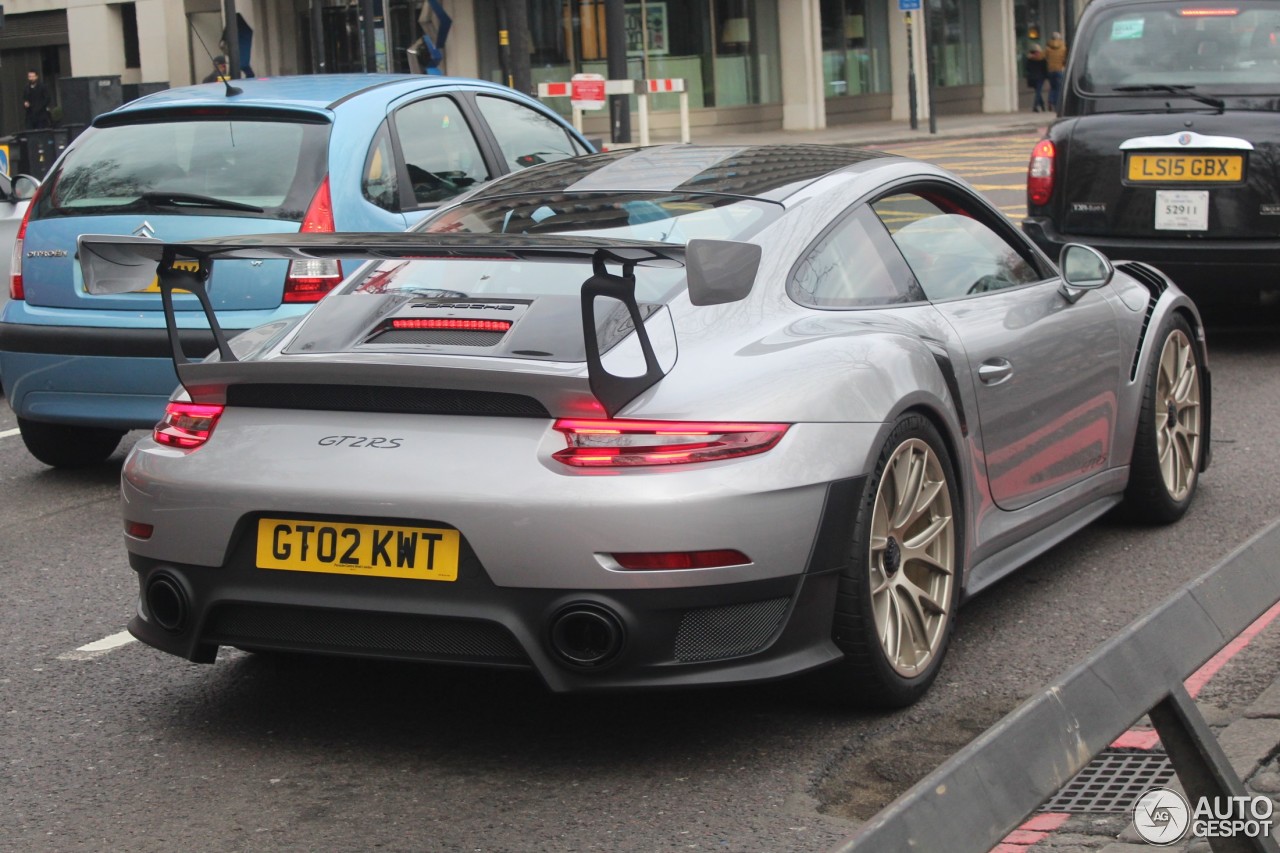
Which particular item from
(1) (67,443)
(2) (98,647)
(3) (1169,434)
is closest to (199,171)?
(1) (67,443)

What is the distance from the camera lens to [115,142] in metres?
7.36

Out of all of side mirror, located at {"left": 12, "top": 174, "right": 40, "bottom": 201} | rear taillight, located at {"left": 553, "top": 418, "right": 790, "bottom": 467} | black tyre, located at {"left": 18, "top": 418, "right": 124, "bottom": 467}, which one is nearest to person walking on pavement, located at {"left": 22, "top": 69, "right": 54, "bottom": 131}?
side mirror, located at {"left": 12, "top": 174, "right": 40, "bottom": 201}

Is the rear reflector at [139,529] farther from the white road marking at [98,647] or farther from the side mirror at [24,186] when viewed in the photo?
the side mirror at [24,186]

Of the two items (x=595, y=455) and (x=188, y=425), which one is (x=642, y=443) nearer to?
(x=595, y=455)

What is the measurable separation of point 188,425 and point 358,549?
63 centimetres

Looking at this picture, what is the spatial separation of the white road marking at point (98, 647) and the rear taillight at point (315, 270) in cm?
184

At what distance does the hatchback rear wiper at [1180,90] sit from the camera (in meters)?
9.37

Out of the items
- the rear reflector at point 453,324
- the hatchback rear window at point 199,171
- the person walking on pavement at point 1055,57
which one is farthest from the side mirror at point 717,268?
the person walking on pavement at point 1055,57

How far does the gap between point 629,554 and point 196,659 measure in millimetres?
1097

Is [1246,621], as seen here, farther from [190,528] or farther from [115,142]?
[115,142]

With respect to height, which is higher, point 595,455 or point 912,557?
point 595,455

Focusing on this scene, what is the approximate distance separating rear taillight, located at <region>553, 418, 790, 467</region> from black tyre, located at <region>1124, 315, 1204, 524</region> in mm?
2510

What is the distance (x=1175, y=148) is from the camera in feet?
30.3

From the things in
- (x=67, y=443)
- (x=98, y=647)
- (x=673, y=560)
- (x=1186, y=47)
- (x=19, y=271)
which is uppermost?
(x=1186, y=47)
